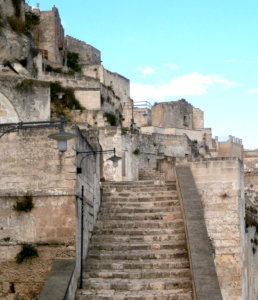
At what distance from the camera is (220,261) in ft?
44.4

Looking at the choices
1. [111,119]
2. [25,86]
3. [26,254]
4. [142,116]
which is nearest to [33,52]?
[25,86]

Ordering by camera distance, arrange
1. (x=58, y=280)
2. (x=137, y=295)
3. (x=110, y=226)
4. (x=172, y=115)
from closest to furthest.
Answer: (x=58, y=280) → (x=137, y=295) → (x=110, y=226) → (x=172, y=115)

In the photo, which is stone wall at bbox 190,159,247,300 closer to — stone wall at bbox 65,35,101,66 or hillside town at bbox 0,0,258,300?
hillside town at bbox 0,0,258,300

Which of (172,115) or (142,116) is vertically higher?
(172,115)

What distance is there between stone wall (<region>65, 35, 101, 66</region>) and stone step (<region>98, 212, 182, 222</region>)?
38427 millimetres

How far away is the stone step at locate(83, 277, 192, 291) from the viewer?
1112 cm

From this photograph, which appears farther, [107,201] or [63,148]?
[107,201]

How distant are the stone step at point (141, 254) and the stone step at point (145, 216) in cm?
134

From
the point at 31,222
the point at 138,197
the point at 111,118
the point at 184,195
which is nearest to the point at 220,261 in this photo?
the point at 184,195

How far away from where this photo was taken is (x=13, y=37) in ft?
85.0

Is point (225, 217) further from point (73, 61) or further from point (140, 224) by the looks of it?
point (73, 61)

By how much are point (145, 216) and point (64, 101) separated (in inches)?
863

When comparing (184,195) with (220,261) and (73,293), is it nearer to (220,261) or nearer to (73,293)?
(220,261)

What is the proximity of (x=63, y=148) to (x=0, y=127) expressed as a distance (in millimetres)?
2731
